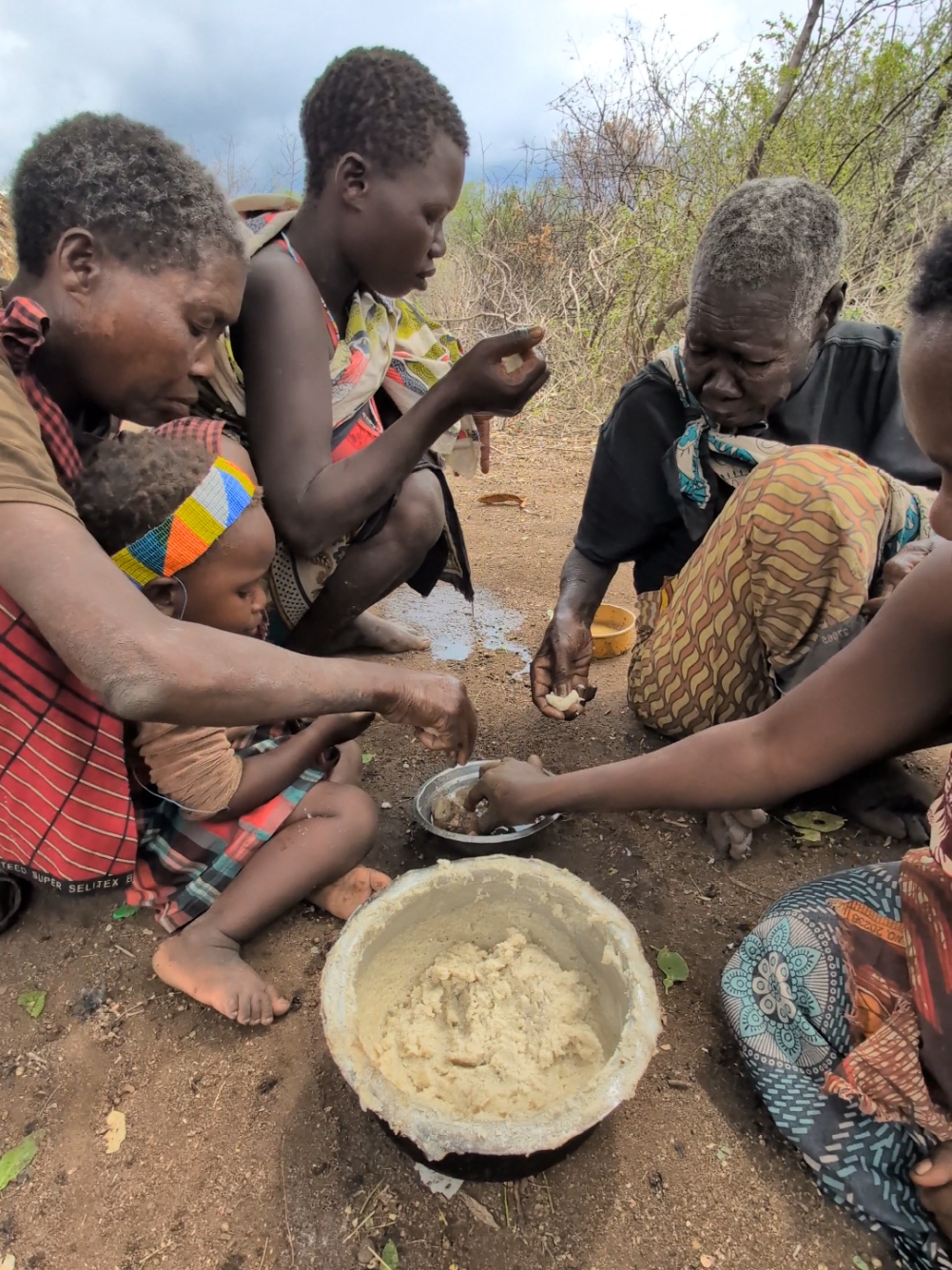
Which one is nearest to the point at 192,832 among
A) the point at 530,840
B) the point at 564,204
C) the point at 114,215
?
the point at 530,840

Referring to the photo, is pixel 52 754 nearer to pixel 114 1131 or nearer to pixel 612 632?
pixel 114 1131

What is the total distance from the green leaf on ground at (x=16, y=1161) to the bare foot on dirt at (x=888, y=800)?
1.95 meters

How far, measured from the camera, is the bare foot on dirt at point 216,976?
1513mm

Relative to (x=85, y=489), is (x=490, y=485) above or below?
below

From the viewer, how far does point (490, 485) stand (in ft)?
16.9

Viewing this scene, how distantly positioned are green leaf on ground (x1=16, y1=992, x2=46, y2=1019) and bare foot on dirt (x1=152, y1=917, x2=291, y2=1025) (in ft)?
0.79

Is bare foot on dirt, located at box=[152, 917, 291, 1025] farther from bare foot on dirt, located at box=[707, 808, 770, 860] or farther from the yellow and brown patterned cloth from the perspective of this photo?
the yellow and brown patterned cloth

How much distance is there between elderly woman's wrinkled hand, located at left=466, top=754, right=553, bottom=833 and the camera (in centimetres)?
164

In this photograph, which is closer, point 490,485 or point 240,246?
point 240,246

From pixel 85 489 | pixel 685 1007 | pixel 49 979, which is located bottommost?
pixel 685 1007

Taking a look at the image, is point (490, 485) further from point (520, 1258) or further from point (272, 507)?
point (520, 1258)

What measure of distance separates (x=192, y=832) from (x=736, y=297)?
1.75 m

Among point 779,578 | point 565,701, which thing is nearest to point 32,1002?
point 565,701

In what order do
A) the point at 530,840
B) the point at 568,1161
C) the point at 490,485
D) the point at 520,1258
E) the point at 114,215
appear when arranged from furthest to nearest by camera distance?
1. the point at 490,485
2. the point at 530,840
3. the point at 114,215
4. the point at 568,1161
5. the point at 520,1258
